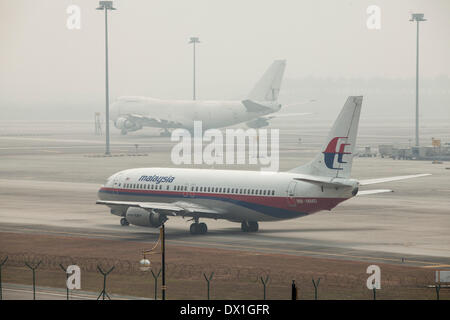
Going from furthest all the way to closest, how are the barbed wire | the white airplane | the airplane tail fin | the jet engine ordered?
the jet engine
the airplane tail fin
the white airplane
the barbed wire

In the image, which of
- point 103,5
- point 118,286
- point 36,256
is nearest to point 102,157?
point 103,5

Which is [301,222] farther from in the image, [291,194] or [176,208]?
[176,208]

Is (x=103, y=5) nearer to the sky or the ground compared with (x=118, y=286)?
nearer to the sky

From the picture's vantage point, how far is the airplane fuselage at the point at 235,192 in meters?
66.0

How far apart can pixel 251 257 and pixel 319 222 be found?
738 inches

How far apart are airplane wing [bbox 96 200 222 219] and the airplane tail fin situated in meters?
8.55

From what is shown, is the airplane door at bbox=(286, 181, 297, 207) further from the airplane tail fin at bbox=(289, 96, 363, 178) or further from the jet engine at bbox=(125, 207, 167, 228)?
the jet engine at bbox=(125, 207, 167, 228)

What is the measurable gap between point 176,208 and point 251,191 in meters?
5.27

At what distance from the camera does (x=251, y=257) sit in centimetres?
5994

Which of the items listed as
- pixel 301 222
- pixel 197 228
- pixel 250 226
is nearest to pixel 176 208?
pixel 197 228

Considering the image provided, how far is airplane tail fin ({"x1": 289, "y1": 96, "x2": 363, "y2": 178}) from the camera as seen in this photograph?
218ft

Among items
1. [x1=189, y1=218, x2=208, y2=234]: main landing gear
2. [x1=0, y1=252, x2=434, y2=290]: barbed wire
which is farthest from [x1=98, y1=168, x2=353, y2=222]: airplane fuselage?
[x1=0, y1=252, x2=434, y2=290]: barbed wire

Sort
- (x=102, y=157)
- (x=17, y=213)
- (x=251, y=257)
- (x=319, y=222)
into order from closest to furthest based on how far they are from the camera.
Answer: (x=251, y=257)
(x=319, y=222)
(x=17, y=213)
(x=102, y=157)
